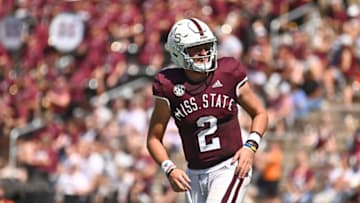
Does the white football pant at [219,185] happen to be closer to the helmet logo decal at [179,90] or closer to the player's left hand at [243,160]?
the player's left hand at [243,160]

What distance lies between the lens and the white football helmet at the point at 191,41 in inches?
352

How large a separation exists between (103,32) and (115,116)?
9.77 ft

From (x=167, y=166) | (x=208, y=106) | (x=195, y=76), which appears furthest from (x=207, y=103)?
(x=167, y=166)

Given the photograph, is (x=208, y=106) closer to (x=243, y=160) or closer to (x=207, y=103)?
(x=207, y=103)

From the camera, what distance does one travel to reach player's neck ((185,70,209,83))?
29.9 ft

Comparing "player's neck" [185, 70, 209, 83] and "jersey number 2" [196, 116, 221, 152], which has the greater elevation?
"player's neck" [185, 70, 209, 83]

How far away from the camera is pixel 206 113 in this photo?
9.11 m

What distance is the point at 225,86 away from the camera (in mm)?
9094

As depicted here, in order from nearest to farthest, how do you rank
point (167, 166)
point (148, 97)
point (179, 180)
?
point (179, 180), point (167, 166), point (148, 97)

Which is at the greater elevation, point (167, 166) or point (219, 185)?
point (167, 166)

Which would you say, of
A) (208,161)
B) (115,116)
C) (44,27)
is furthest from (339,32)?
(208,161)

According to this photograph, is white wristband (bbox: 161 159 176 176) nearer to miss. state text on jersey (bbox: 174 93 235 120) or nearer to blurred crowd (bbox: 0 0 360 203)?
miss. state text on jersey (bbox: 174 93 235 120)

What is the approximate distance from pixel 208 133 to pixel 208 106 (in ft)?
0.68

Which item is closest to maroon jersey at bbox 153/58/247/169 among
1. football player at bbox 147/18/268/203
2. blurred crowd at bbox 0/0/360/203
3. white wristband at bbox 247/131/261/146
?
football player at bbox 147/18/268/203
